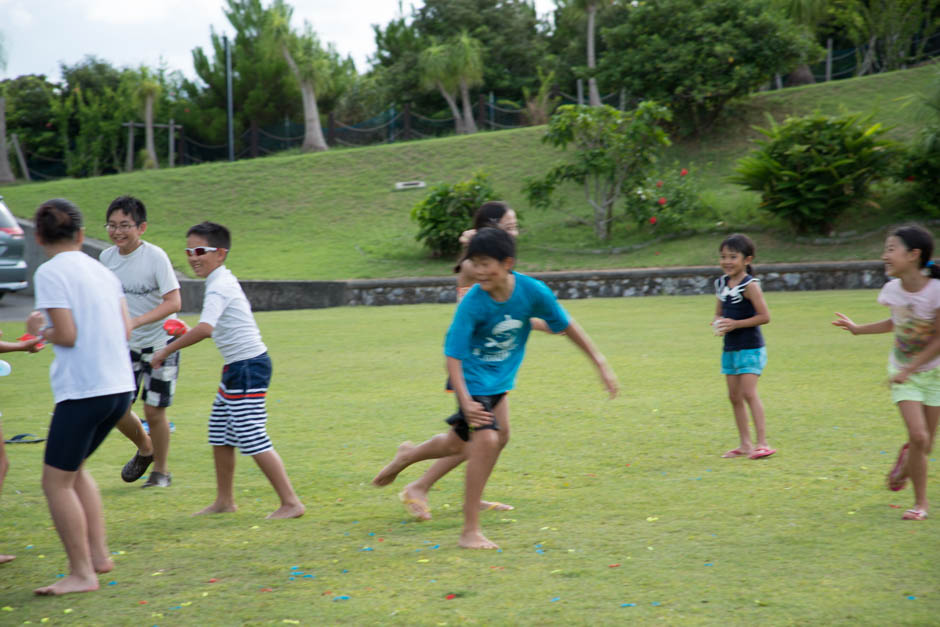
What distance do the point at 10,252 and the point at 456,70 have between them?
2143 centimetres

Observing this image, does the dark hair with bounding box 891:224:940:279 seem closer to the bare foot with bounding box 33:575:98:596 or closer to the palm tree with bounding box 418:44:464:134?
the bare foot with bounding box 33:575:98:596

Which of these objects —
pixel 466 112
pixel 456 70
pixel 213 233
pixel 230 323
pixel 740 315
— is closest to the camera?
pixel 230 323

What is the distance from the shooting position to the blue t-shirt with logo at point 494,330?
4.07 metres

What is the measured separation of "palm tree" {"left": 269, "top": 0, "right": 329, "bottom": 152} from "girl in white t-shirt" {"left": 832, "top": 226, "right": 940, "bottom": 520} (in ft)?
103

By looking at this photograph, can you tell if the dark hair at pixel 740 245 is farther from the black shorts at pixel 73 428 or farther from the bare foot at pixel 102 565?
the bare foot at pixel 102 565

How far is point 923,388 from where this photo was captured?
441 centimetres

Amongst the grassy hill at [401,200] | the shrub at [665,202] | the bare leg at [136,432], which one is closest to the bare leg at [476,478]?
the bare leg at [136,432]

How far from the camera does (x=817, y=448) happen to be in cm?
591

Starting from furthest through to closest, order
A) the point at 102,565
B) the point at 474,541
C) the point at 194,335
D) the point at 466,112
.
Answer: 1. the point at 466,112
2. the point at 194,335
3. the point at 474,541
4. the point at 102,565

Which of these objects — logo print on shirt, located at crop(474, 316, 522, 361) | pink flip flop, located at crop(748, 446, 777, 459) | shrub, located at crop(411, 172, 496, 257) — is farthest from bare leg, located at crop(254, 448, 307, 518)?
shrub, located at crop(411, 172, 496, 257)

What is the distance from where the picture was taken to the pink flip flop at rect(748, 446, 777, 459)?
576 centimetres

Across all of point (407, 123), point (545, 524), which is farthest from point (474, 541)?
Result: point (407, 123)

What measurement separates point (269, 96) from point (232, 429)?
38.8 m

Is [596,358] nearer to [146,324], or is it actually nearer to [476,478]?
[476,478]
